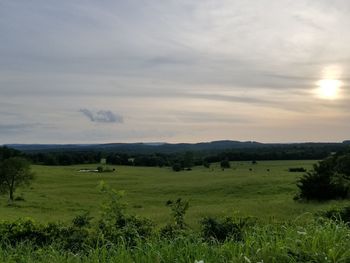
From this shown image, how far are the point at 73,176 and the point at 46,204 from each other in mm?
44176

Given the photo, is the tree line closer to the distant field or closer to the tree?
the distant field

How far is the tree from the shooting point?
6688 centimetres

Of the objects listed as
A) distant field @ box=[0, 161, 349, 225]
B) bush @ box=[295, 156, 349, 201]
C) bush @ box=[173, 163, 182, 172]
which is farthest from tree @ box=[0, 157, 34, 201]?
bush @ box=[173, 163, 182, 172]

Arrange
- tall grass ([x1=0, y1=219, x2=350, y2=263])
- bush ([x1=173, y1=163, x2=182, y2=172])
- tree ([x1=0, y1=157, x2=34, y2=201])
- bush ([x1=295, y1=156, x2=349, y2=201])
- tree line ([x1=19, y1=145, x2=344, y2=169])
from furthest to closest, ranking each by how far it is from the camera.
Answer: tree line ([x1=19, y1=145, x2=344, y2=169])
bush ([x1=173, y1=163, x2=182, y2=172])
tree ([x1=0, y1=157, x2=34, y2=201])
bush ([x1=295, y1=156, x2=349, y2=201])
tall grass ([x1=0, y1=219, x2=350, y2=263])

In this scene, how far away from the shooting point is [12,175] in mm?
67500

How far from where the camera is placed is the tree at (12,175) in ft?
219

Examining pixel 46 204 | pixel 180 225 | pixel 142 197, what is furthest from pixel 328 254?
pixel 142 197

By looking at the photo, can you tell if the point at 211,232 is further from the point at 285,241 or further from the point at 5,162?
the point at 5,162

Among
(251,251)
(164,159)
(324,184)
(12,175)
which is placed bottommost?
(12,175)

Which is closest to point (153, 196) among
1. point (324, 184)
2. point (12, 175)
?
point (12, 175)

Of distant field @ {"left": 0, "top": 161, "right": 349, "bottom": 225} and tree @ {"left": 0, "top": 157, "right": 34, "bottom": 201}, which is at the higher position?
tree @ {"left": 0, "top": 157, "right": 34, "bottom": 201}

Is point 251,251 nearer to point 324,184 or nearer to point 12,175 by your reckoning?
point 324,184

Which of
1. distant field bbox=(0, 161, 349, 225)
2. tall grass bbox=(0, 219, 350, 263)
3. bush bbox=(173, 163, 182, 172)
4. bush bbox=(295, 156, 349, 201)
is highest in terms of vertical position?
tall grass bbox=(0, 219, 350, 263)

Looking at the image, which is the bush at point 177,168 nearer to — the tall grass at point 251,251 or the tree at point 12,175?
the tree at point 12,175
